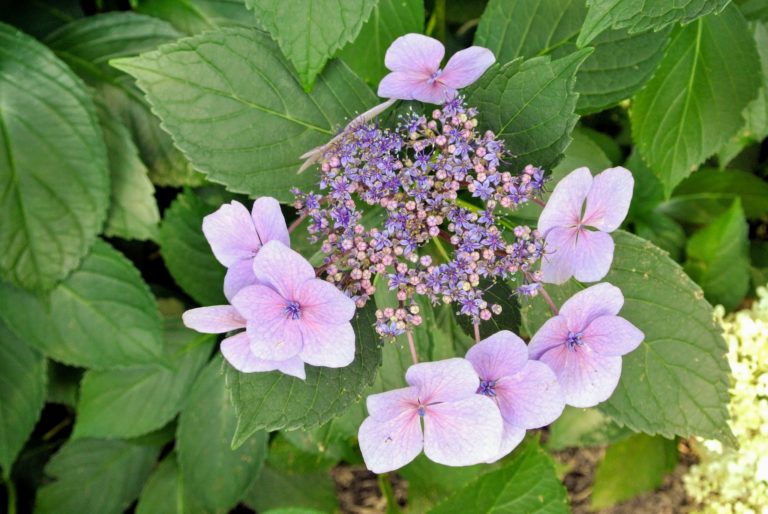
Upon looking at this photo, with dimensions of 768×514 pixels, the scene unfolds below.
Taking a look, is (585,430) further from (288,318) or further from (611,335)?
(288,318)

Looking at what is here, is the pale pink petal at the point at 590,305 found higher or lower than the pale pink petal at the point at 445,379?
higher

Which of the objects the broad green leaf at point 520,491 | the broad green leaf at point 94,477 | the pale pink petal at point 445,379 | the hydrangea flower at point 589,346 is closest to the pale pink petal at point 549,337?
the hydrangea flower at point 589,346

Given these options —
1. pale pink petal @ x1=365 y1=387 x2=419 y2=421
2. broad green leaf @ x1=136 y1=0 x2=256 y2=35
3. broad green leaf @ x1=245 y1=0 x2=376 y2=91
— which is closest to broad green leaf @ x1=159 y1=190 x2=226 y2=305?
broad green leaf @ x1=136 y1=0 x2=256 y2=35

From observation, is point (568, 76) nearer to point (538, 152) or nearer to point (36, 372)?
point (538, 152)

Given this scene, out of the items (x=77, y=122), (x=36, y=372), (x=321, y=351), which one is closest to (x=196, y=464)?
(x=36, y=372)

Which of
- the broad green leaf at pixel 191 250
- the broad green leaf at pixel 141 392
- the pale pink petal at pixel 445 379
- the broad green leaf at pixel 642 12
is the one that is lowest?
the broad green leaf at pixel 141 392

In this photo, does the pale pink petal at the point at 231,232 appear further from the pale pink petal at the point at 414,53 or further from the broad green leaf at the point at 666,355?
the broad green leaf at the point at 666,355

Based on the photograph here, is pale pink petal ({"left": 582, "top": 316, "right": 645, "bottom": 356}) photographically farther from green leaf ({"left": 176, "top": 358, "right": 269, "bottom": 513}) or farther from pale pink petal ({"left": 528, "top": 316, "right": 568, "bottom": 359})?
green leaf ({"left": 176, "top": 358, "right": 269, "bottom": 513})
